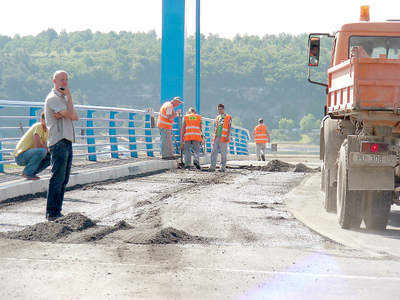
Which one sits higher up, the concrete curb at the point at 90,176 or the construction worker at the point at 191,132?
the construction worker at the point at 191,132

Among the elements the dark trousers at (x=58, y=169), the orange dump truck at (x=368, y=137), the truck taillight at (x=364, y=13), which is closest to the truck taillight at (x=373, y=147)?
the orange dump truck at (x=368, y=137)

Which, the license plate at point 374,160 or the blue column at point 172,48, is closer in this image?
the license plate at point 374,160

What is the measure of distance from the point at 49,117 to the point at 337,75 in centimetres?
348

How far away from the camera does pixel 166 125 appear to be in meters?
17.7

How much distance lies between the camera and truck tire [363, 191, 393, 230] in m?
7.64

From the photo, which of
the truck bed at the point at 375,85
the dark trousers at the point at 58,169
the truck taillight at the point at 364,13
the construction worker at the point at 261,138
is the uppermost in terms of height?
the truck taillight at the point at 364,13

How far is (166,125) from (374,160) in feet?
→ 35.2

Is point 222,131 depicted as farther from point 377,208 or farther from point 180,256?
point 180,256

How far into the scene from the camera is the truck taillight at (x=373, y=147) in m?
7.41

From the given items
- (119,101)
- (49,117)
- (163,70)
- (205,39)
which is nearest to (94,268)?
(49,117)

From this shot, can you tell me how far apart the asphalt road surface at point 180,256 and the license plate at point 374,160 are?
2.53 ft

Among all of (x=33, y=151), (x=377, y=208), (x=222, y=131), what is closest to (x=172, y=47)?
(x=222, y=131)

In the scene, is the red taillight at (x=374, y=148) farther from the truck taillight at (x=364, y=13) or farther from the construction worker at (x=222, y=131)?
the construction worker at (x=222, y=131)

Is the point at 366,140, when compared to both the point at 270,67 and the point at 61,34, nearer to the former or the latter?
the point at 270,67
